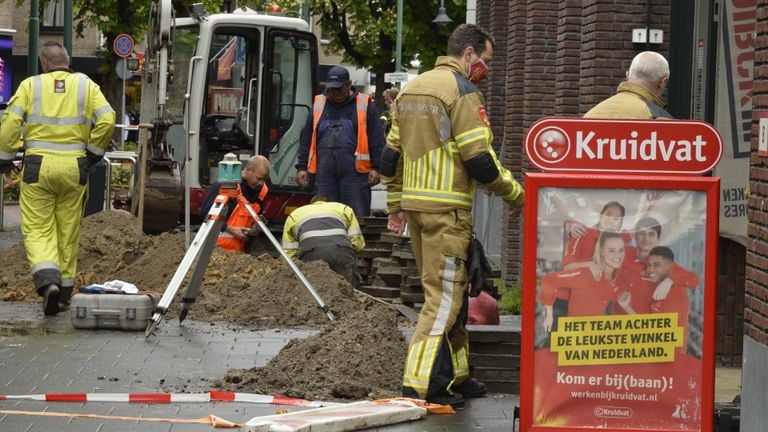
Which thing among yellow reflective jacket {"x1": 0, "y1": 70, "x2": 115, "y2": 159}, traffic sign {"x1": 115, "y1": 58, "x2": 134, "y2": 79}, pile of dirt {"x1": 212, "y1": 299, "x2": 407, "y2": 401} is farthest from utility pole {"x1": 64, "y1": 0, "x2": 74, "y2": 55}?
pile of dirt {"x1": 212, "y1": 299, "x2": 407, "y2": 401}

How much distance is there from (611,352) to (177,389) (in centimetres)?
299

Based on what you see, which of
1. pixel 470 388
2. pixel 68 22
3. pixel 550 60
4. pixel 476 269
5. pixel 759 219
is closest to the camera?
pixel 759 219

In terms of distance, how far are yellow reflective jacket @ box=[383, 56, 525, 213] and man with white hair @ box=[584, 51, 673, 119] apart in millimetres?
664

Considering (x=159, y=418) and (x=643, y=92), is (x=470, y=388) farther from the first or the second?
(x=643, y=92)

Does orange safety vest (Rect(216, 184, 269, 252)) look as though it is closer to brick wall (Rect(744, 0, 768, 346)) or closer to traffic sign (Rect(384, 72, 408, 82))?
brick wall (Rect(744, 0, 768, 346))

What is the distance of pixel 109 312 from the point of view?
37.4ft

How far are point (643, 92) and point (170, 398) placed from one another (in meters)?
3.00

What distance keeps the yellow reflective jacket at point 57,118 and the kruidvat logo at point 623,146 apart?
6046 millimetres

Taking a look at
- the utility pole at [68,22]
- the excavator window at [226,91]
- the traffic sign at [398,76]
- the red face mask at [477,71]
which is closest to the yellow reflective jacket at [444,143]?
the red face mask at [477,71]

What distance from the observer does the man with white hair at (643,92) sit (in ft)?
26.1

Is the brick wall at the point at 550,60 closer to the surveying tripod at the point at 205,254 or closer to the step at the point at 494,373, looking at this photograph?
the surveying tripod at the point at 205,254

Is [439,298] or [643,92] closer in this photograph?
[643,92]

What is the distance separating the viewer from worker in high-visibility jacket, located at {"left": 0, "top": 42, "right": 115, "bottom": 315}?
1214 centimetres

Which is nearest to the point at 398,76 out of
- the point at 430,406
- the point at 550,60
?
the point at 550,60
